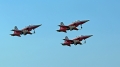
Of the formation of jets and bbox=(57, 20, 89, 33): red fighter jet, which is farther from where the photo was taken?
the formation of jets

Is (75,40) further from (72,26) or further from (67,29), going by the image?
(72,26)

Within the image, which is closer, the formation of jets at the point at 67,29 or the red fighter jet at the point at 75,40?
the formation of jets at the point at 67,29

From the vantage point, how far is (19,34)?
104625 mm

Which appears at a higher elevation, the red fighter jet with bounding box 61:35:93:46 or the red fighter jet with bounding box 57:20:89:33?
the red fighter jet with bounding box 57:20:89:33

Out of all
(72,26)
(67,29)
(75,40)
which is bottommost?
(75,40)

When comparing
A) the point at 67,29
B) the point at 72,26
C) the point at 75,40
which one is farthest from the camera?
the point at 75,40

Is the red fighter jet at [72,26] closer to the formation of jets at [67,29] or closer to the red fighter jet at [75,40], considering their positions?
the formation of jets at [67,29]

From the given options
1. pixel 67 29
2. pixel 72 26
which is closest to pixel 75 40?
pixel 67 29

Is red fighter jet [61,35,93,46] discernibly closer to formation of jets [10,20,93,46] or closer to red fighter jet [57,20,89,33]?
formation of jets [10,20,93,46]

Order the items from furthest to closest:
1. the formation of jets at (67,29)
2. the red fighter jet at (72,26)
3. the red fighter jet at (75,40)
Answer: the red fighter jet at (75,40) → the formation of jets at (67,29) → the red fighter jet at (72,26)

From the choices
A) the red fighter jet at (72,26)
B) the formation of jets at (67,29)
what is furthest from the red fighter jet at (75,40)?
the red fighter jet at (72,26)

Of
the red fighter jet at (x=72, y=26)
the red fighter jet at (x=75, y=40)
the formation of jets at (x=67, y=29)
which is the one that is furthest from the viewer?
the red fighter jet at (x=75, y=40)

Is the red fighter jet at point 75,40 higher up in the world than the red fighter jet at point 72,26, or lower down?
lower down

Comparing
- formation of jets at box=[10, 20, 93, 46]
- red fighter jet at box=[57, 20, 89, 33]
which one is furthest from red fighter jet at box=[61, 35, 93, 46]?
red fighter jet at box=[57, 20, 89, 33]
